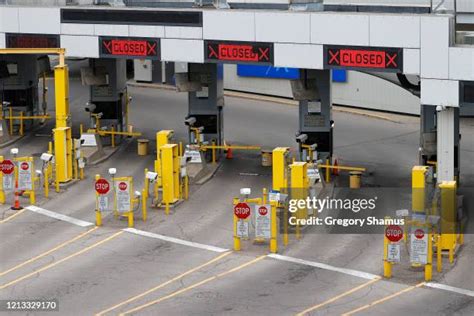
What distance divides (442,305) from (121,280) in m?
7.43

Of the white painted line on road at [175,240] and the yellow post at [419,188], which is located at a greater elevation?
the yellow post at [419,188]

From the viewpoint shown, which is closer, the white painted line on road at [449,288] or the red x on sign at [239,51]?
the white painted line on road at [449,288]

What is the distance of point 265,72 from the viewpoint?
198 feet

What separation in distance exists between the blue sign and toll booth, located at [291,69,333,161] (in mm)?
15066

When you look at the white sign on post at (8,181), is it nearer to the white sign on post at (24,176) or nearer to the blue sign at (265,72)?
the white sign on post at (24,176)

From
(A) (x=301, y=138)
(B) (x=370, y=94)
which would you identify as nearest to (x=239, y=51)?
(A) (x=301, y=138)

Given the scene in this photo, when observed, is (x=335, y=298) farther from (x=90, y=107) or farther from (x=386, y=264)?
(x=90, y=107)

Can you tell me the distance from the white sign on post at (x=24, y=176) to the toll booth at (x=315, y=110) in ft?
26.6

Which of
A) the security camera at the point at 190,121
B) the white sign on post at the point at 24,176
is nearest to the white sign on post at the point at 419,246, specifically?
the white sign on post at the point at 24,176

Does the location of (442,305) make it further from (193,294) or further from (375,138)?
(375,138)

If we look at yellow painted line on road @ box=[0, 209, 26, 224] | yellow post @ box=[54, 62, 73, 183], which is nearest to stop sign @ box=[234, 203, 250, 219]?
yellow painted line on road @ box=[0, 209, 26, 224]

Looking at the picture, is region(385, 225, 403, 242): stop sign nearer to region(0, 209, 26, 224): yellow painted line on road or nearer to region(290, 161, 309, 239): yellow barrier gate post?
region(290, 161, 309, 239): yellow barrier gate post

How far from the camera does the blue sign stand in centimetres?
5928

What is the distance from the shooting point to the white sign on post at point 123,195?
3828 centimetres
